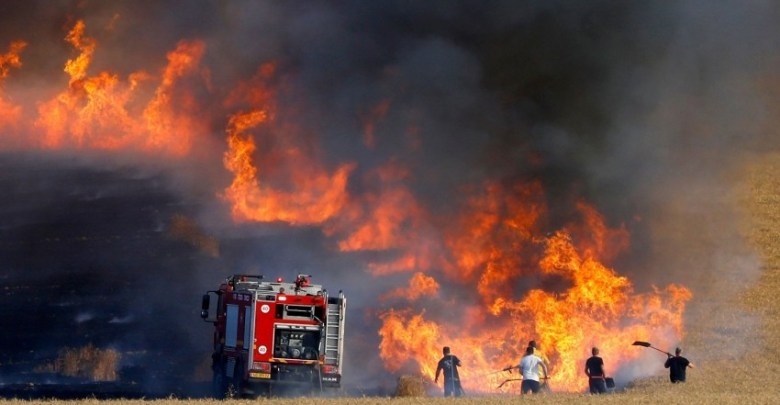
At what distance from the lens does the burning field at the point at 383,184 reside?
33.9 m

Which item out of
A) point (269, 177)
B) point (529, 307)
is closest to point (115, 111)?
point (269, 177)

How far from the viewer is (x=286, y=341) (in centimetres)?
2848

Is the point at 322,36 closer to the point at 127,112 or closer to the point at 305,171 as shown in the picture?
the point at 305,171

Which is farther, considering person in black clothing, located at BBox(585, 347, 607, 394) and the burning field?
the burning field

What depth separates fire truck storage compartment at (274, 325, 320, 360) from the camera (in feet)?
93.0

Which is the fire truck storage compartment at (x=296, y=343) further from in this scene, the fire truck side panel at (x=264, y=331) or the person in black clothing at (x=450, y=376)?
the person in black clothing at (x=450, y=376)

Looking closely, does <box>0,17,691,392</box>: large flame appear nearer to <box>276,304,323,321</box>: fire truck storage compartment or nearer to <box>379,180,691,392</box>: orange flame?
<box>379,180,691,392</box>: orange flame

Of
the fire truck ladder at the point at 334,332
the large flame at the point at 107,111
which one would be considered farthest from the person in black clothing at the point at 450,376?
the large flame at the point at 107,111

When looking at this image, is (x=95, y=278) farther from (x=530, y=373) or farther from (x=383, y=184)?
(x=530, y=373)

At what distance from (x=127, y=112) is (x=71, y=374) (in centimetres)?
1245

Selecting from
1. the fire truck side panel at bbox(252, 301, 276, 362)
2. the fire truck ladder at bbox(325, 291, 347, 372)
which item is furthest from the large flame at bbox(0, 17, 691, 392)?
the fire truck side panel at bbox(252, 301, 276, 362)

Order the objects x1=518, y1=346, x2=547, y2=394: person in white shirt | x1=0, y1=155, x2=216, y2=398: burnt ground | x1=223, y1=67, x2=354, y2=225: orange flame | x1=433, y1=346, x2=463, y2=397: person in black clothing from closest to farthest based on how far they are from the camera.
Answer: x1=518, y1=346, x2=547, y2=394: person in white shirt
x1=433, y1=346, x2=463, y2=397: person in black clothing
x1=0, y1=155, x2=216, y2=398: burnt ground
x1=223, y1=67, x2=354, y2=225: orange flame

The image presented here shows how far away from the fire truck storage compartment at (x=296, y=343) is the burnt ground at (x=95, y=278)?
3.34 metres

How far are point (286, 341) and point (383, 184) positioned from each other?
10.6 m
